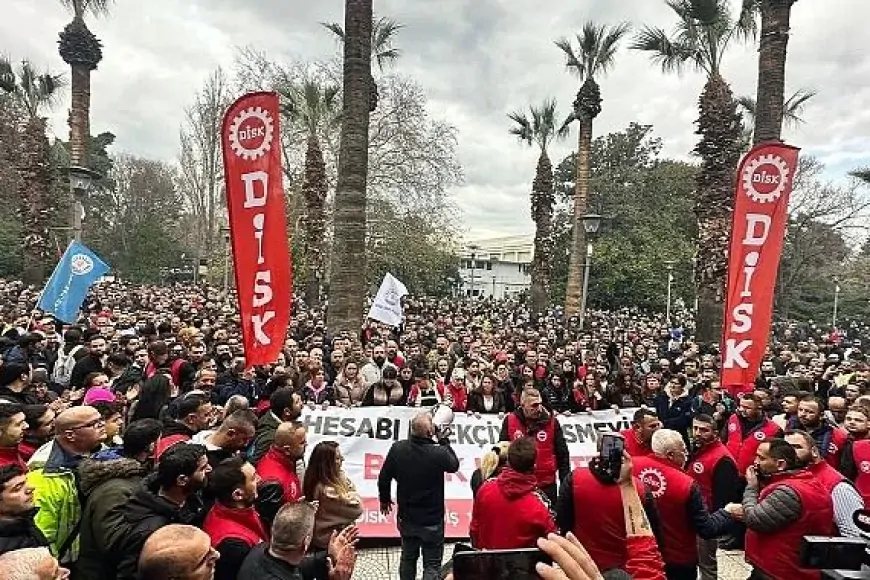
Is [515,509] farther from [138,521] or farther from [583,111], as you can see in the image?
[583,111]

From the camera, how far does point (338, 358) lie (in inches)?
372

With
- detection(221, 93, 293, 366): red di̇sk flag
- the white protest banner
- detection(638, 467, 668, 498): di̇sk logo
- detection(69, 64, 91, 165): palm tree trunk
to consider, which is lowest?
the white protest banner

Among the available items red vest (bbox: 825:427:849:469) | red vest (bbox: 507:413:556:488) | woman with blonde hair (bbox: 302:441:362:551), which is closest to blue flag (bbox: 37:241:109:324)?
red vest (bbox: 507:413:556:488)

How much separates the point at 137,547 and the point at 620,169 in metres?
50.6

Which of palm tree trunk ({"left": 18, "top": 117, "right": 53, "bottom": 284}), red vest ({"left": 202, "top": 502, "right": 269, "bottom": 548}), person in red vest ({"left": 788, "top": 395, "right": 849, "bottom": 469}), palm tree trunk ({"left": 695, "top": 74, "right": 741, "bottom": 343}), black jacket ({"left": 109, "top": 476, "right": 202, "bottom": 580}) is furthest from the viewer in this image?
palm tree trunk ({"left": 18, "top": 117, "right": 53, "bottom": 284})

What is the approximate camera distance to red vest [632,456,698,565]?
3.82 metres

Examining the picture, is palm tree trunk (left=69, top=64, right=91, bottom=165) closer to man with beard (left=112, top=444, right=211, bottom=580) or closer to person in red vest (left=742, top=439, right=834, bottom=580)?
man with beard (left=112, top=444, right=211, bottom=580)

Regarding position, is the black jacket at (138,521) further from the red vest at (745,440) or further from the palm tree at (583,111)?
the palm tree at (583,111)

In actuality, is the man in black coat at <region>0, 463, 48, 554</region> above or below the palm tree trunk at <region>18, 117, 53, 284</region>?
below

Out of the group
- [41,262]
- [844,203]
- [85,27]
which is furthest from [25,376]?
[844,203]

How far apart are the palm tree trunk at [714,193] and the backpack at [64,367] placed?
13144 mm

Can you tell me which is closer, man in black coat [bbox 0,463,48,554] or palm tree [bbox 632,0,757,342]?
man in black coat [bbox 0,463,48,554]

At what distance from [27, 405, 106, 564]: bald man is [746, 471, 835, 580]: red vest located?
3.89 m

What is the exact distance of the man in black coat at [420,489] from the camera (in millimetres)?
4664
